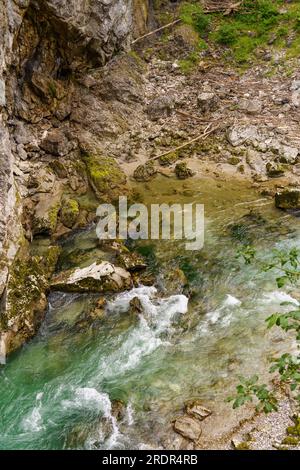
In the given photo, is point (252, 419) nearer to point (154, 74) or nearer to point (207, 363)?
point (207, 363)

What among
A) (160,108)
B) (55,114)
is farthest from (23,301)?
(160,108)

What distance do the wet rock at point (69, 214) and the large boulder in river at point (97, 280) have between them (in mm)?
3155

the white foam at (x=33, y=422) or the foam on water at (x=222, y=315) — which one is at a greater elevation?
the foam on water at (x=222, y=315)

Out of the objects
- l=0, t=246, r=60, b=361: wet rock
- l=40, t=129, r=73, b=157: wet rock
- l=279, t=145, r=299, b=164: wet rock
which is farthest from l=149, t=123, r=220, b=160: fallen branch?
l=0, t=246, r=60, b=361: wet rock

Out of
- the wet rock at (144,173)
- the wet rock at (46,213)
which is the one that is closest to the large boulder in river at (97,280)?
the wet rock at (46,213)

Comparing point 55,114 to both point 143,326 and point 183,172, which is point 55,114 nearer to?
point 183,172

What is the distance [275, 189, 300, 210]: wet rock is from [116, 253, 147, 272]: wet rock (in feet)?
19.0

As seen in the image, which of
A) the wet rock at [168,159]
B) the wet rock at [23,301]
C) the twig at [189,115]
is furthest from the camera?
the twig at [189,115]

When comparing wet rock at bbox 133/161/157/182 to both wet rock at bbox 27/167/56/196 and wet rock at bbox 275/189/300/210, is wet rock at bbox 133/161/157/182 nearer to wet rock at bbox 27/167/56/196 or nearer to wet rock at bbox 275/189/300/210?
wet rock at bbox 27/167/56/196

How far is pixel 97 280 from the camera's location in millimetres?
12797

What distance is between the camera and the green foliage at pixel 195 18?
25641 millimetres

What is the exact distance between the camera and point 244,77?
22969 mm

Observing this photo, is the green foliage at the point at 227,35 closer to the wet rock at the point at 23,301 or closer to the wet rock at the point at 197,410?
the wet rock at the point at 23,301
